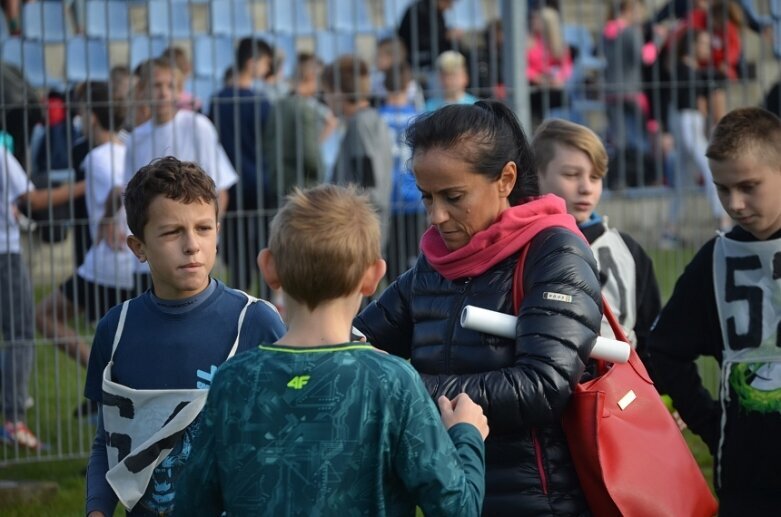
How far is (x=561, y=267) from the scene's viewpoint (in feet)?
10.6

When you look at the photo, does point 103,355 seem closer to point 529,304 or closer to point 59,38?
point 529,304

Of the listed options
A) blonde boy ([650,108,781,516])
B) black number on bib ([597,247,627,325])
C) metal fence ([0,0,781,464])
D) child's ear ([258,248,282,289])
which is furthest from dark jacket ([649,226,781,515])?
metal fence ([0,0,781,464])

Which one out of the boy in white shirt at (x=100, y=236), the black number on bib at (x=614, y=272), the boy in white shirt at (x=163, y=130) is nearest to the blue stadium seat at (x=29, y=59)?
the boy in white shirt at (x=100, y=236)

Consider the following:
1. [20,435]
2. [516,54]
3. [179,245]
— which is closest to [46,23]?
Answer: [20,435]

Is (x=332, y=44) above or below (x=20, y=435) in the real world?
above

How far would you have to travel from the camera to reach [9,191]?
7.47m

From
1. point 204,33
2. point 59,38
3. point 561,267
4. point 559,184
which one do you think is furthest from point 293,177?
point 561,267

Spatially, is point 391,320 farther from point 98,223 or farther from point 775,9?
point 775,9

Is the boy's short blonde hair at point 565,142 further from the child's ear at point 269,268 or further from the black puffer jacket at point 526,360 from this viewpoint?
the child's ear at point 269,268

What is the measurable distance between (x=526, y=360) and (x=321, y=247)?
684mm

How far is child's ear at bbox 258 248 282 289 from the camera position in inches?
110

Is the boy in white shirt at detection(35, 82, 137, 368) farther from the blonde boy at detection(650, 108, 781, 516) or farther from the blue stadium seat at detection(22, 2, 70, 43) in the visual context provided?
the blonde boy at detection(650, 108, 781, 516)

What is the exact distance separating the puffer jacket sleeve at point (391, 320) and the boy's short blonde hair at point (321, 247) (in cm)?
87

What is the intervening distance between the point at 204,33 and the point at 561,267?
507cm
